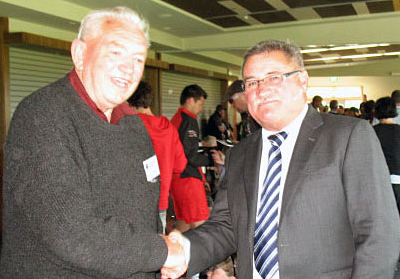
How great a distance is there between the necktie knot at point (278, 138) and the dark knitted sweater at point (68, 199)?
0.66 metres

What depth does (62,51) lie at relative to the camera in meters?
7.78

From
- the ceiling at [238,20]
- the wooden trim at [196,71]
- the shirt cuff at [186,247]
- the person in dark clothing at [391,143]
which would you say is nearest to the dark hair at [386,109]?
the person in dark clothing at [391,143]

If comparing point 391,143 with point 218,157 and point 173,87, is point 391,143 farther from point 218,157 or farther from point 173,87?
point 173,87

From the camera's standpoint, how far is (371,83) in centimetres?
1870

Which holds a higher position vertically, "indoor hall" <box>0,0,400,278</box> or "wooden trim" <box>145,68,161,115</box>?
"indoor hall" <box>0,0,400,278</box>

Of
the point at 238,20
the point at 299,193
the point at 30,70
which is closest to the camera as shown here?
the point at 299,193

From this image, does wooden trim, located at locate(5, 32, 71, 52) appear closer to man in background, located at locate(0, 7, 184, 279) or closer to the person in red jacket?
the person in red jacket

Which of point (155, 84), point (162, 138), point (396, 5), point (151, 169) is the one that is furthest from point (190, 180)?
point (396, 5)

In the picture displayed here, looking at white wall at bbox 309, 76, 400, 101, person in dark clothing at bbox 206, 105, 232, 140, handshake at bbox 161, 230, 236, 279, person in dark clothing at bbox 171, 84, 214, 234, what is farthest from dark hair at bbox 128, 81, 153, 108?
white wall at bbox 309, 76, 400, 101

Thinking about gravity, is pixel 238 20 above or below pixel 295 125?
above

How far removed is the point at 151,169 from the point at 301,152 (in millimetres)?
621

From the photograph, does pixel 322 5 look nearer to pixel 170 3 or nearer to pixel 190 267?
pixel 170 3

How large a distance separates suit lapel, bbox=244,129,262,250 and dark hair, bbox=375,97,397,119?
9.04 feet

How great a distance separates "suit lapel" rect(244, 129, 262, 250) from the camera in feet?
5.84
